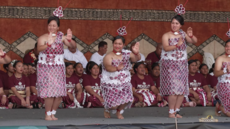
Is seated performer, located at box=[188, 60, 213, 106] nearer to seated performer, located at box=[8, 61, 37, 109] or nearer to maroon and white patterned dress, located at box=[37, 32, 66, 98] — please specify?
seated performer, located at box=[8, 61, 37, 109]

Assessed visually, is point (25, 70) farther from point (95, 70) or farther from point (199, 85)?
point (199, 85)

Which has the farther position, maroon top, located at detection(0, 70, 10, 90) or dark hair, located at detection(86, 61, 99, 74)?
dark hair, located at detection(86, 61, 99, 74)

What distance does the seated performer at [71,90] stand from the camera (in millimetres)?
8836

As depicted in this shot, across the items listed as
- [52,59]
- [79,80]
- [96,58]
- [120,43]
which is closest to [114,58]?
[120,43]

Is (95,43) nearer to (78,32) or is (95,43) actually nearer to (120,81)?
(78,32)

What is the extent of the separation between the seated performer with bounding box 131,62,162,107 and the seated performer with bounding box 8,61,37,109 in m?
1.99

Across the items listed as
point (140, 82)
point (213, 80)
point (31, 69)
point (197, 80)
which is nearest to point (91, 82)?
point (140, 82)

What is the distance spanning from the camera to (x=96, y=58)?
1000 centimetres

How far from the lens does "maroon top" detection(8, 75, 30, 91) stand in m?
8.59

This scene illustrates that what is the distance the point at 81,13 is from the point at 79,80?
6.96ft

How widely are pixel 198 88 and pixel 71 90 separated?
2.64 m

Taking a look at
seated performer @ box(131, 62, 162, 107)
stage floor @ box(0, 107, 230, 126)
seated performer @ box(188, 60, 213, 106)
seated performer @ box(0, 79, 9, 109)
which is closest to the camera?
stage floor @ box(0, 107, 230, 126)

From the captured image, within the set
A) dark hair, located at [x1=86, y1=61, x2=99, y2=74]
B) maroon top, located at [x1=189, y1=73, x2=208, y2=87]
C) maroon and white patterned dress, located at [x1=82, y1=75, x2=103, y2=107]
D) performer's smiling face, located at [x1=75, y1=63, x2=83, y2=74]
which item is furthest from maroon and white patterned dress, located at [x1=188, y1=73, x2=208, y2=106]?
performer's smiling face, located at [x1=75, y1=63, x2=83, y2=74]

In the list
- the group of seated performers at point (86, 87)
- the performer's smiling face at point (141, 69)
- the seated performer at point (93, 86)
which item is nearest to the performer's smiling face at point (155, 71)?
the group of seated performers at point (86, 87)
